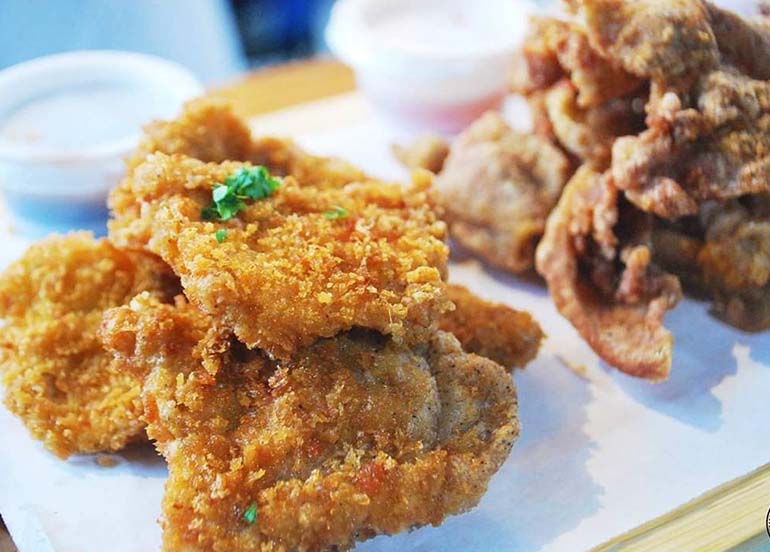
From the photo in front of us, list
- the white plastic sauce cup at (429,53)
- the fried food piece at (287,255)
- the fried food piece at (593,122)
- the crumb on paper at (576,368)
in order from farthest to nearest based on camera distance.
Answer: the white plastic sauce cup at (429,53) < the fried food piece at (593,122) < the crumb on paper at (576,368) < the fried food piece at (287,255)

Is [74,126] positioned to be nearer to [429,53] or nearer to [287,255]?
[429,53]

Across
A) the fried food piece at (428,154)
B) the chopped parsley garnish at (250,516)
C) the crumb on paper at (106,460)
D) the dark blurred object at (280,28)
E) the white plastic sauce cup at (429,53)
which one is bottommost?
the dark blurred object at (280,28)

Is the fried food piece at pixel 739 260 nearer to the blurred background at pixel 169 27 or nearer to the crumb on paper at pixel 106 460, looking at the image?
the crumb on paper at pixel 106 460

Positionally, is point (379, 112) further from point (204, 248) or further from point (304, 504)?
point (304, 504)

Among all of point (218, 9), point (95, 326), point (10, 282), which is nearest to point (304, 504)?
point (95, 326)

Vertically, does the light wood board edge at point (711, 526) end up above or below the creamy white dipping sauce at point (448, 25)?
below

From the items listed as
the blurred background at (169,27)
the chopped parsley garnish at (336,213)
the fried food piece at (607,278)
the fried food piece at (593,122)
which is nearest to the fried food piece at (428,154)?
the fried food piece at (593,122)
